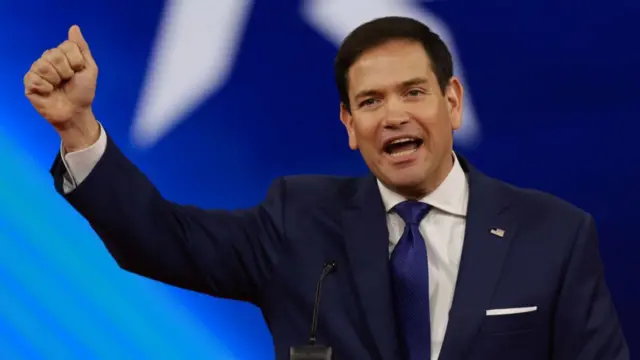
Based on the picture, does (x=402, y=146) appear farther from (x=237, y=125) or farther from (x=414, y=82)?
(x=237, y=125)

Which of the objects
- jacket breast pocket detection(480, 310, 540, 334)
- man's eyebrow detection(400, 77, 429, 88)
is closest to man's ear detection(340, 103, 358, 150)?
man's eyebrow detection(400, 77, 429, 88)

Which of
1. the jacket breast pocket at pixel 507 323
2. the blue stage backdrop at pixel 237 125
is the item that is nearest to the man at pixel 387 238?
the jacket breast pocket at pixel 507 323

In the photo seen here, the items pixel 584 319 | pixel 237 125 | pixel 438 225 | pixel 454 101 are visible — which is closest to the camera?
pixel 584 319

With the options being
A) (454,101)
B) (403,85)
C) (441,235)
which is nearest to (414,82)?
(403,85)

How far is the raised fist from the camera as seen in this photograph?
1.19 m

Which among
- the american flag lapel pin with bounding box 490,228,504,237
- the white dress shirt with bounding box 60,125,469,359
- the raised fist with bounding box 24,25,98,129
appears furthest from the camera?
the american flag lapel pin with bounding box 490,228,504,237

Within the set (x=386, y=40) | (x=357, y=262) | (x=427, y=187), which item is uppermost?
(x=386, y=40)

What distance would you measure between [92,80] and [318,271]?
430 mm

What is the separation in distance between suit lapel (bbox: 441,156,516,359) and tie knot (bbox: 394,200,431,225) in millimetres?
69

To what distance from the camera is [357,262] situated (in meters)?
1.38

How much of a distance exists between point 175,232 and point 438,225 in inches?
15.7

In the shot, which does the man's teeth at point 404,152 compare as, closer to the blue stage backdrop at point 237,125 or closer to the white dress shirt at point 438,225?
the white dress shirt at point 438,225

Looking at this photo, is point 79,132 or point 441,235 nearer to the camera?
point 79,132

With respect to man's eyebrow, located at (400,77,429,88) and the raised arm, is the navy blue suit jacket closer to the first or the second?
the raised arm
